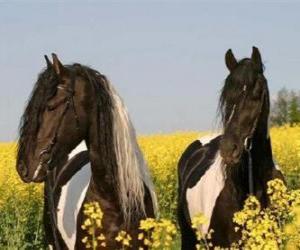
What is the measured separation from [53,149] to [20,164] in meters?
0.26

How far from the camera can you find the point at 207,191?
7.24 m

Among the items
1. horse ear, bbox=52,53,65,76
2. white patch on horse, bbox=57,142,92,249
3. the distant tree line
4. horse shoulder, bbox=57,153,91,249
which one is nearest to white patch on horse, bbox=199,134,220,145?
horse shoulder, bbox=57,153,91,249

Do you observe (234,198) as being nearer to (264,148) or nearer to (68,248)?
(264,148)

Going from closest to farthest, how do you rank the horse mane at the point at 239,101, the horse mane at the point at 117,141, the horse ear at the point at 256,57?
the horse mane at the point at 117,141, the horse mane at the point at 239,101, the horse ear at the point at 256,57

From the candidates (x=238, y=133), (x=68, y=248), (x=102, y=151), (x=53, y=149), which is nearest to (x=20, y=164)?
(x=53, y=149)

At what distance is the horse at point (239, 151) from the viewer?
6.28 m

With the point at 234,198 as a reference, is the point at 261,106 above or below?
above

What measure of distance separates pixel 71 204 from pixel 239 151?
143 centimetres

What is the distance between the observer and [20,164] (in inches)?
224

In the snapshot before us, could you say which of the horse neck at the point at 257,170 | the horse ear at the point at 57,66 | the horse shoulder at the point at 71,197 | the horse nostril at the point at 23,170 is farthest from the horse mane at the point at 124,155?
the horse neck at the point at 257,170

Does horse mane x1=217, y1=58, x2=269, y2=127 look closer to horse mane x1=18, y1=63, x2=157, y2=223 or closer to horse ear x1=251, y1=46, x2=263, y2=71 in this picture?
horse ear x1=251, y1=46, x2=263, y2=71

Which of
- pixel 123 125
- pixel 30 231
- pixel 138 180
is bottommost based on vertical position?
pixel 30 231

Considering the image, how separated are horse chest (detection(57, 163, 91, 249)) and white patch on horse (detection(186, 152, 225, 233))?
1102mm

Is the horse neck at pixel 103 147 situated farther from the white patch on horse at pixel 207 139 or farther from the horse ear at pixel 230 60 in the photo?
the white patch on horse at pixel 207 139
